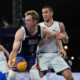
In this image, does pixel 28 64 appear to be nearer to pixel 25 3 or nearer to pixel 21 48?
pixel 21 48

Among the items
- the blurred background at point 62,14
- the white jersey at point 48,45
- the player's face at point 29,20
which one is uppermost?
the player's face at point 29,20

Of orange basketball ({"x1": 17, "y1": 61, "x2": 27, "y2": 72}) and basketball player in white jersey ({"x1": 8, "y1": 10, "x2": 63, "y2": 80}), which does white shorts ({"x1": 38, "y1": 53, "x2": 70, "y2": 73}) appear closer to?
basketball player in white jersey ({"x1": 8, "y1": 10, "x2": 63, "y2": 80})

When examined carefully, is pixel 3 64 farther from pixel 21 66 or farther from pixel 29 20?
pixel 29 20

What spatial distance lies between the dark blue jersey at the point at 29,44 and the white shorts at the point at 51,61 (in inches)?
9.9

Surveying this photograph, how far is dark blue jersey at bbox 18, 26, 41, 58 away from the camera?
4.60m

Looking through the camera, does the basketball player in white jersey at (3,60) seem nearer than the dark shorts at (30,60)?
No

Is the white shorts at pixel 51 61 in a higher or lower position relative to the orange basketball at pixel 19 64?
lower

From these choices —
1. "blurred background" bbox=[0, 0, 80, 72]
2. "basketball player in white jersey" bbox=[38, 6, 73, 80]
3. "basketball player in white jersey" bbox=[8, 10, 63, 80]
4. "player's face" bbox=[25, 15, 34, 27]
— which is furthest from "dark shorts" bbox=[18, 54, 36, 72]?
"blurred background" bbox=[0, 0, 80, 72]

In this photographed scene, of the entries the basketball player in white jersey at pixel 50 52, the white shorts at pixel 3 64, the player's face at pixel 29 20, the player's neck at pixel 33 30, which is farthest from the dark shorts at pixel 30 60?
the white shorts at pixel 3 64

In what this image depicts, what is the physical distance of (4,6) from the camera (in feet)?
37.1

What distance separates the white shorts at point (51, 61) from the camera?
16.0 ft

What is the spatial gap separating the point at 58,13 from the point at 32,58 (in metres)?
6.81

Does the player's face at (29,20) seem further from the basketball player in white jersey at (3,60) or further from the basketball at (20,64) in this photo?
the basketball player in white jersey at (3,60)

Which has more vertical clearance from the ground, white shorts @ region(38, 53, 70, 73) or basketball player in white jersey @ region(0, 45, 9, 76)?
white shorts @ region(38, 53, 70, 73)
